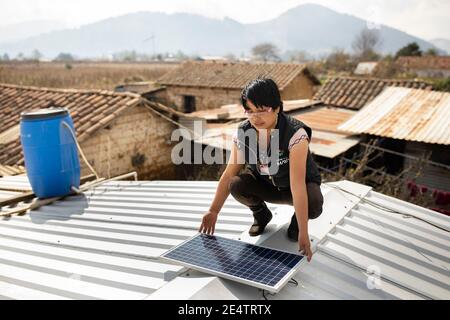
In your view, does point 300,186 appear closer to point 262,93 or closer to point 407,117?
point 262,93

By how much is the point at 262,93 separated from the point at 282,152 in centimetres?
53

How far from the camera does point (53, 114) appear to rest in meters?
4.73

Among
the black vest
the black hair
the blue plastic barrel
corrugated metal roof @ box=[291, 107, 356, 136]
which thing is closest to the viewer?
the black hair

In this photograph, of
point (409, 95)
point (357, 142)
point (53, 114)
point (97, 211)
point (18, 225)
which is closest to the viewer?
point (18, 225)

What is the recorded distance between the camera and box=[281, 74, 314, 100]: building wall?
20.1m

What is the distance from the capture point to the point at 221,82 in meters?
21.4

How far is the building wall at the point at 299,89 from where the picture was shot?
20.1 m

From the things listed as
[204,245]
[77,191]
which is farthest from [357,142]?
[204,245]

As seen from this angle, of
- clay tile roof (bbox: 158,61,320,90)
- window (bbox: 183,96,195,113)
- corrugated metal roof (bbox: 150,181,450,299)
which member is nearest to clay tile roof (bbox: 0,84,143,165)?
corrugated metal roof (bbox: 150,181,450,299)

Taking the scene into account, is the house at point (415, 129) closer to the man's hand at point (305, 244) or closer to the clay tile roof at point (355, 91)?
the clay tile roof at point (355, 91)

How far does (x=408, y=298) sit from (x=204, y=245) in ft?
4.63

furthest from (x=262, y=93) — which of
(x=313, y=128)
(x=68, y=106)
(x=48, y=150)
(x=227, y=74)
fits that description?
(x=227, y=74)

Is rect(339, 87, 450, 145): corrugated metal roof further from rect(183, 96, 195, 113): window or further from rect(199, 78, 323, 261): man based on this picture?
rect(183, 96, 195, 113): window
